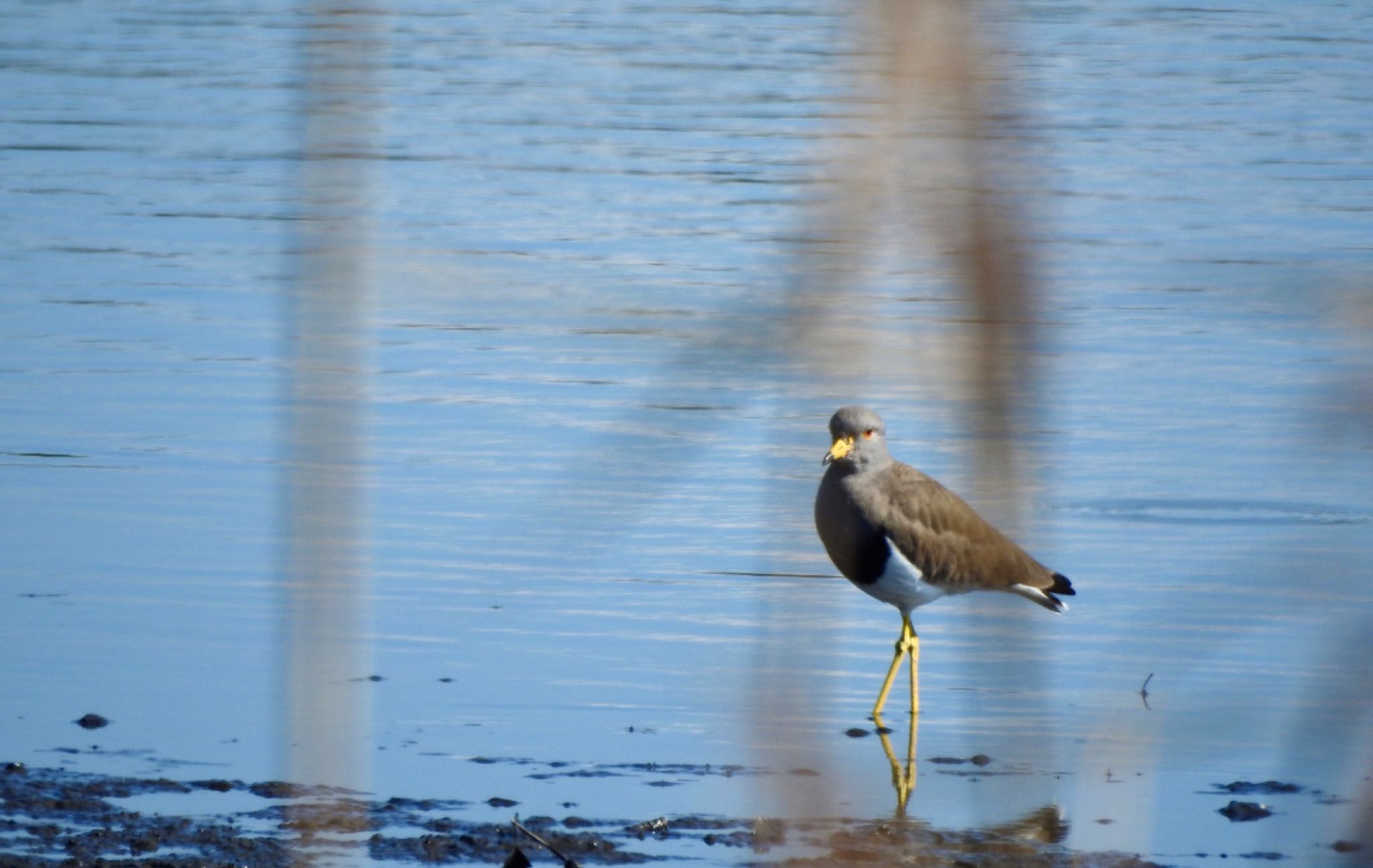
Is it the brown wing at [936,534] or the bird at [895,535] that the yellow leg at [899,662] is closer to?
the bird at [895,535]

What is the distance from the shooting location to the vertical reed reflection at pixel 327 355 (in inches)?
48.5

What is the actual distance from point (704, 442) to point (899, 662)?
5518 millimetres

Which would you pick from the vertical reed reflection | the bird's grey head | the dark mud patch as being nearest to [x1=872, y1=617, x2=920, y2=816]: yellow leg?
the dark mud patch

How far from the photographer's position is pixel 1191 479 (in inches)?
367

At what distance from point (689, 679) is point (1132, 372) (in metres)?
4.59

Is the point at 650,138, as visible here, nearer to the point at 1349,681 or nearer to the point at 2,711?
the point at 2,711

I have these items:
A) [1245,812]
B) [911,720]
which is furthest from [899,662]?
[1245,812]

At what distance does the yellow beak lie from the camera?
6.98m

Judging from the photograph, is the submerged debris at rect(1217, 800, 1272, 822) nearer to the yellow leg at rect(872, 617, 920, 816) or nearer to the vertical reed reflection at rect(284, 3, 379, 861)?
the yellow leg at rect(872, 617, 920, 816)

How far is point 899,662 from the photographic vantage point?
23.2 ft

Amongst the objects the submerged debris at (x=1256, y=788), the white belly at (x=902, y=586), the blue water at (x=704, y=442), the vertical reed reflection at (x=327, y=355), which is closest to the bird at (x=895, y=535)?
the white belly at (x=902, y=586)

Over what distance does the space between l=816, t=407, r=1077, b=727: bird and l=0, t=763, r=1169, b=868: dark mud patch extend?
1.22m

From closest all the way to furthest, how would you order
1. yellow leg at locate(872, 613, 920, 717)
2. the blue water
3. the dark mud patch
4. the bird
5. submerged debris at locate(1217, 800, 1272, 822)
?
the blue water
the dark mud patch
submerged debris at locate(1217, 800, 1272, 822)
yellow leg at locate(872, 613, 920, 717)
the bird

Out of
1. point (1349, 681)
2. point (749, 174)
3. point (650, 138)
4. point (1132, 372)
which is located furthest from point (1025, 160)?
point (1132, 372)
